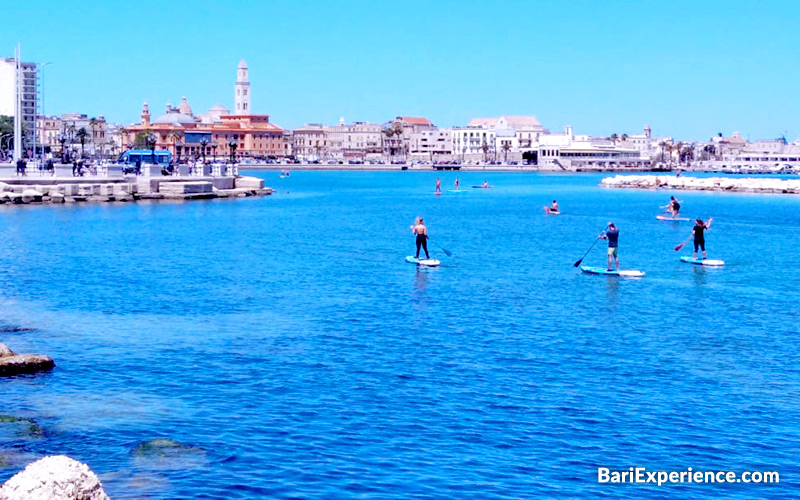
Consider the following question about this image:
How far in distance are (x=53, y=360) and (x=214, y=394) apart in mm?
3803

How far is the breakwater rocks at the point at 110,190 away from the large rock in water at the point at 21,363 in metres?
49.5

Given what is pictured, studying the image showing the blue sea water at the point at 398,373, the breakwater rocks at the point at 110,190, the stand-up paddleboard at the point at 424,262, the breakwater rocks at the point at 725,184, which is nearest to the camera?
the blue sea water at the point at 398,373

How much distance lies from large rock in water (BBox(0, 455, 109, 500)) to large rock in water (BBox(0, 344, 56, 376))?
9593mm

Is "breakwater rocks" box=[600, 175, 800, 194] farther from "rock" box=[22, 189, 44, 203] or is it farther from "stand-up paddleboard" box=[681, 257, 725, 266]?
"stand-up paddleboard" box=[681, 257, 725, 266]

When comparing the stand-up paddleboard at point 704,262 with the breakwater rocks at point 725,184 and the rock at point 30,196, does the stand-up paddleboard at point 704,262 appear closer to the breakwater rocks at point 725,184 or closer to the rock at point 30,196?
the rock at point 30,196

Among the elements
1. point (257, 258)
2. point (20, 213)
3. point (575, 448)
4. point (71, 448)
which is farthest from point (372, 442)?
point (20, 213)

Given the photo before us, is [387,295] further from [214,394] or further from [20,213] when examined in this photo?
[20,213]

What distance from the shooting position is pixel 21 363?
17719 mm

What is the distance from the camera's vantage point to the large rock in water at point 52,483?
8.15 m

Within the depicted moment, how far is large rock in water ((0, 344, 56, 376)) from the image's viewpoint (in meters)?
17.5

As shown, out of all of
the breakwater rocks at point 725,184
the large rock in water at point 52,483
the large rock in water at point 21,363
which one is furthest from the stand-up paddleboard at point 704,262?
the breakwater rocks at point 725,184

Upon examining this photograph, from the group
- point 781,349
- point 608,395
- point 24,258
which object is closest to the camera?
point 608,395

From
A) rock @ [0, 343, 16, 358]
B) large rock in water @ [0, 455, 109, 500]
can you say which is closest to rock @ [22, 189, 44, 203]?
rock @ [0, 343, 16, 358]

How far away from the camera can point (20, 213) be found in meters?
58.3
